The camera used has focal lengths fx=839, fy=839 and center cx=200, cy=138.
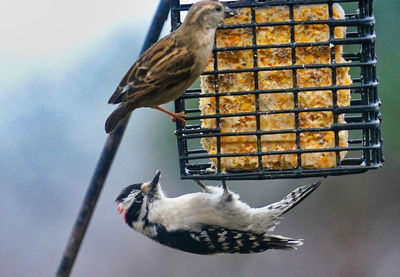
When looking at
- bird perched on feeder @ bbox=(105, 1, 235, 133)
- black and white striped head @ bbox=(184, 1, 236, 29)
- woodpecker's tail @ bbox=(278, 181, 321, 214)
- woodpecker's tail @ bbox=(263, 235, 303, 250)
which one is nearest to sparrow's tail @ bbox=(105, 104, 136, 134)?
bird perched on feeder @ bbox=(105, 1, 235, 133)

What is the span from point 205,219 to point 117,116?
4.58 ft

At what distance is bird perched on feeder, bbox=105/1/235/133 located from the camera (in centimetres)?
352

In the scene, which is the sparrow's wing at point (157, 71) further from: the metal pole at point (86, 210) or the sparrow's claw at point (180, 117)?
the metal pole at point (86, 210)

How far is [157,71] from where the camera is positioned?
3.62 m

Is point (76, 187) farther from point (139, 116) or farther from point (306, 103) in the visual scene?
point (306, 103)

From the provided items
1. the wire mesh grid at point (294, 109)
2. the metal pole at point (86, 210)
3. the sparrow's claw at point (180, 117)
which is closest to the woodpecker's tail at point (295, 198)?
the wire mesh grid at point (294, 109)

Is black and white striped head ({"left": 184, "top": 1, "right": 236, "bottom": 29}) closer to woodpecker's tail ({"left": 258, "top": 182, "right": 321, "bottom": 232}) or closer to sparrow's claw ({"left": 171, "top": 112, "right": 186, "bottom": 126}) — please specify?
sparrow's claw ({"left": 171, "top": 112, "right": 186, "bottom": 126})

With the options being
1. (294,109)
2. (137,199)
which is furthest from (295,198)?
(294,109)

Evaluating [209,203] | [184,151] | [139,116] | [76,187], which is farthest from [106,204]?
[184,151]

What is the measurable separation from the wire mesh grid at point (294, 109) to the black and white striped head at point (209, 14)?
99 millimetres

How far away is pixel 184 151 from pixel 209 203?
113 centimetres

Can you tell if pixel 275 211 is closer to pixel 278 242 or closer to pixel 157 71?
pixel 278 242

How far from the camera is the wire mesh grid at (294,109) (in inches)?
141

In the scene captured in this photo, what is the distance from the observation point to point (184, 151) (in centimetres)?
383
